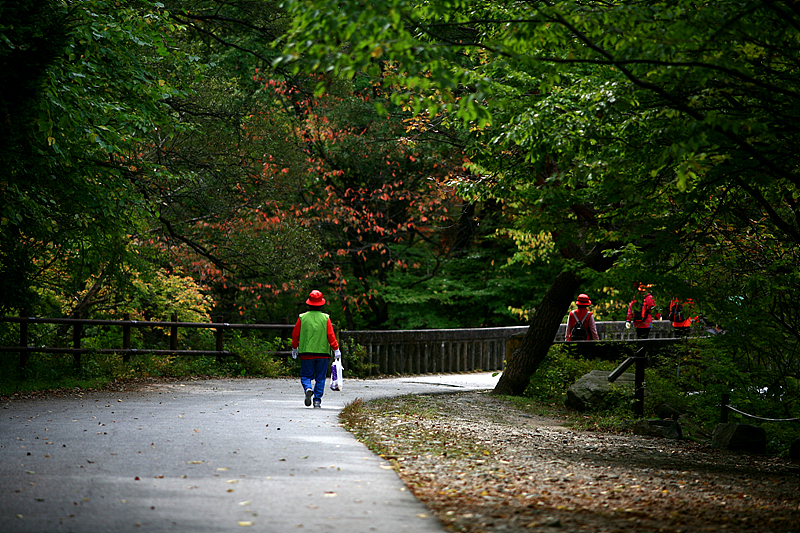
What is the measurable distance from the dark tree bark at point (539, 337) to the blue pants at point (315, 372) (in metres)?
4.80

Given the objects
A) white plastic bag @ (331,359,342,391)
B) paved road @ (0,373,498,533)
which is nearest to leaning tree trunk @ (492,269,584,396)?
white plastic bag @ (331,359,342,391)

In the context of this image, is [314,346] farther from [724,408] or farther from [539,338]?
[724,408]

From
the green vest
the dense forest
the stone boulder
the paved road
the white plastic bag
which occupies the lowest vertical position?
the stone boulder

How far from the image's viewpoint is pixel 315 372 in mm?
12609

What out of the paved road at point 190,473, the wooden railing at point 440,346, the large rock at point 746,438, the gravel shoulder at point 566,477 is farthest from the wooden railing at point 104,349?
the large rock at point 746,438

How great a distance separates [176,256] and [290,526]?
16.7 meters

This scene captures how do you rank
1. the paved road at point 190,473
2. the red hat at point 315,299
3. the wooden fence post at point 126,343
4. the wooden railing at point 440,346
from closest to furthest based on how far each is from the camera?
1. the paved road at point 190,473
2. the red hat at point 315,299
3. the wooden fence post at point 126,343
4. the wooden railing at point 440,346

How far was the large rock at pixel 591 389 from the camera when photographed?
48.1 feet

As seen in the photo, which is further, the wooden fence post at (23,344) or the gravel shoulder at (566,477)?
the wooden fence post at (23,344)

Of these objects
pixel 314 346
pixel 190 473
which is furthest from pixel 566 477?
pixel 314 346

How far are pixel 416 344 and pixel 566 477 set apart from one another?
13.4 meters

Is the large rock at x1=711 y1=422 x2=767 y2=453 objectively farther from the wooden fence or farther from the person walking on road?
the wooden fence

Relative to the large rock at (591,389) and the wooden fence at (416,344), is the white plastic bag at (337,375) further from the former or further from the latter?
the wooden fence at (416,344)

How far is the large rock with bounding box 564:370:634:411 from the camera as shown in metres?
14.7
